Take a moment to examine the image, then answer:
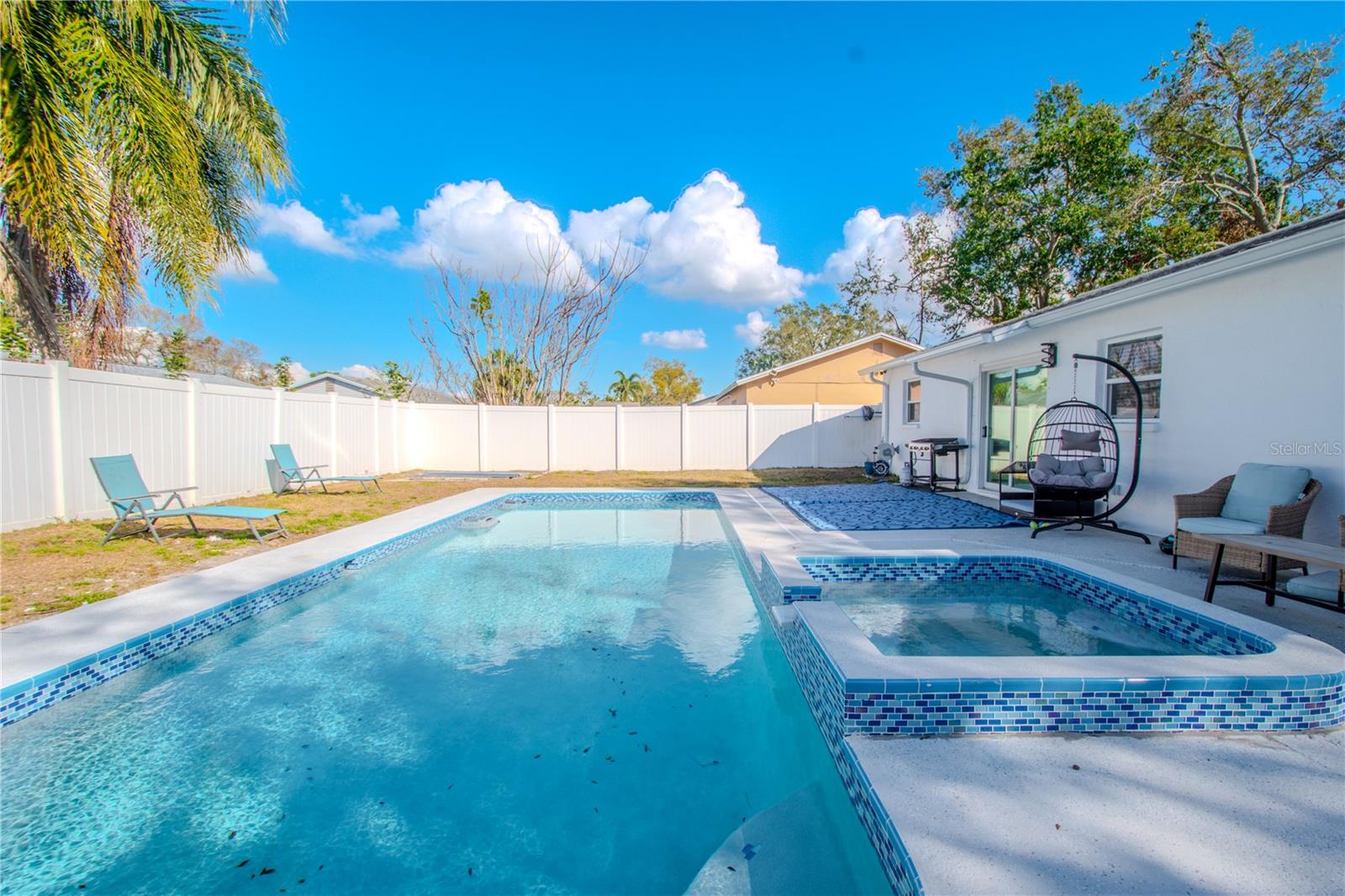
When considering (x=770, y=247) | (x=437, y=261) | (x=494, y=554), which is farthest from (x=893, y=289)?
(x=494, y=554)

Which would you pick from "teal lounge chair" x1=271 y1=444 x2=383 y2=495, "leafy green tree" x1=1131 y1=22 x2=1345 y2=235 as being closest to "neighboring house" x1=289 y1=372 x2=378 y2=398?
"teal lounge chair" x1=271 y1=444 x2=383 y2=495

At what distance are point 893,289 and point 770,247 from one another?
582 cm

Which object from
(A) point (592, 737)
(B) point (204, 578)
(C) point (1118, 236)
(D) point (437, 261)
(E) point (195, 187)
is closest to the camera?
(A) point (592, 737)

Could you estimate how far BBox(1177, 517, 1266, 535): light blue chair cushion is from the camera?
3.97 m

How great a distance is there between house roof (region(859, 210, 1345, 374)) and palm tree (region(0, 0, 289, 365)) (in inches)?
423

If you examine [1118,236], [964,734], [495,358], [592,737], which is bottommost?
[592,737]

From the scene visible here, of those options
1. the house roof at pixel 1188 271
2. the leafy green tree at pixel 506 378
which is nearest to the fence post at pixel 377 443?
the leafy green tree at pixel 506 378

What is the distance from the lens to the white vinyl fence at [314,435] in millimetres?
6328

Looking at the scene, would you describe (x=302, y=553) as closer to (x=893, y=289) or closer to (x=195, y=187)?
(x=195, y=187)

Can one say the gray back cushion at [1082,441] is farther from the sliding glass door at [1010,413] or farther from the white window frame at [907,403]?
the white window frame at [907,403]

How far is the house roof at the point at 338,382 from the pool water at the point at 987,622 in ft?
92.6

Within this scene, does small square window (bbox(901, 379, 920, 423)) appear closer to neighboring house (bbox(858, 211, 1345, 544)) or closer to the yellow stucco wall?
neighboring house (bbox(858, 211, 1345, 544))

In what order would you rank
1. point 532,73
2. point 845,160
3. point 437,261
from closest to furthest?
point 532,73, point 845,160, point 437,261

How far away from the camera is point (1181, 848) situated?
1.64 metres
